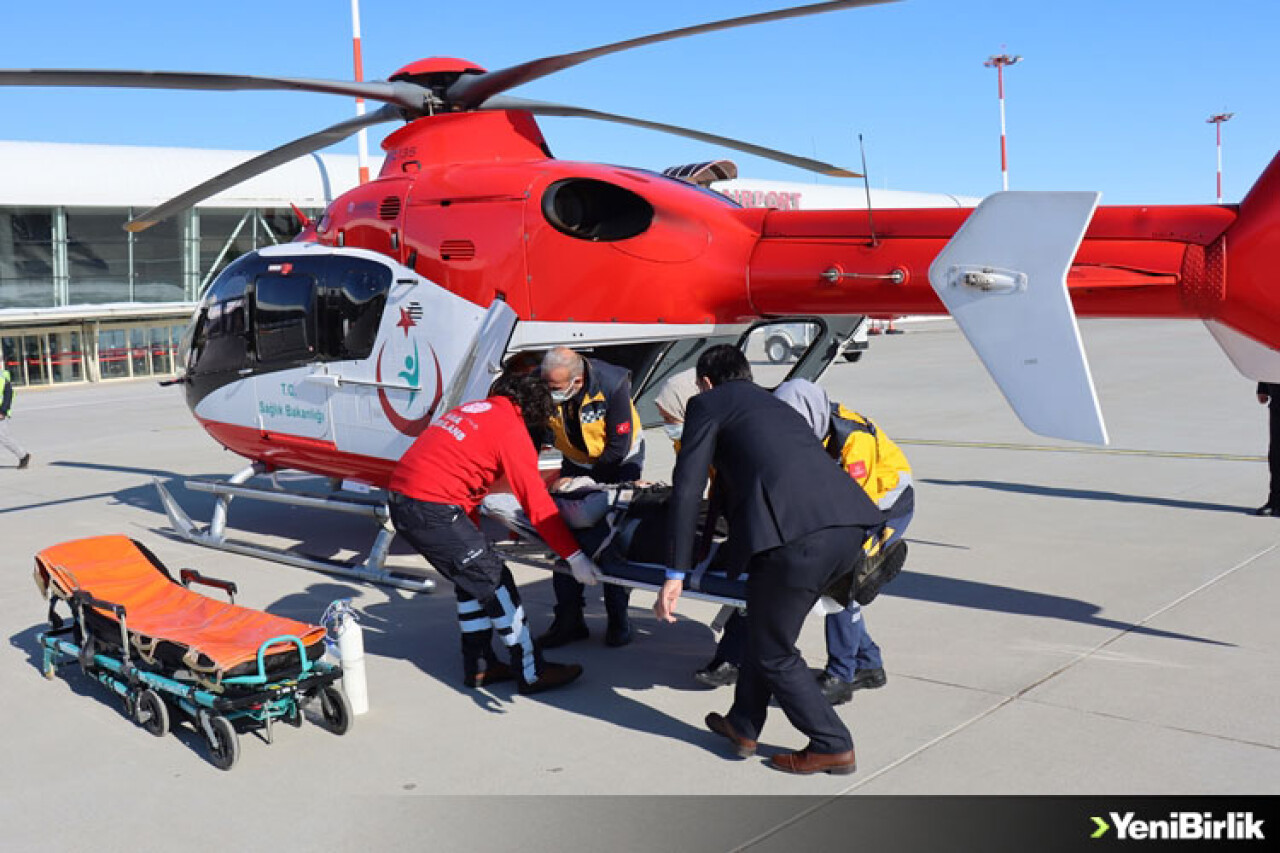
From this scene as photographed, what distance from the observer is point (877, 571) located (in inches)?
189

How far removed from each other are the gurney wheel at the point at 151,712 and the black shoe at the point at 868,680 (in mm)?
3220

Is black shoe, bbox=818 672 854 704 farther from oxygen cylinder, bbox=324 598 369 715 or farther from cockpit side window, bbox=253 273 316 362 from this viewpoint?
cockpit side window, bbox=253 273 316 362

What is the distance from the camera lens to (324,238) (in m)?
8.58

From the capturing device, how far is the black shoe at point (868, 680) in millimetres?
5469

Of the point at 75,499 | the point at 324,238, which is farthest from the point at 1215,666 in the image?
the point at 75,499

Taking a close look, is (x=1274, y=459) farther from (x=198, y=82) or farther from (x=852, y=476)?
(x=198, y=82)

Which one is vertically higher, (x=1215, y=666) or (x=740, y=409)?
(x=740, y=409)

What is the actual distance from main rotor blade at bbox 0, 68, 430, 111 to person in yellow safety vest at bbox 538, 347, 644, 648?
293 centimetres

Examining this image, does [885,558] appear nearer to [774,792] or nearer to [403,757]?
[774,792]

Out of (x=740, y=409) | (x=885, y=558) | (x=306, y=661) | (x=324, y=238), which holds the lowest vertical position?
(x=306, y=661)

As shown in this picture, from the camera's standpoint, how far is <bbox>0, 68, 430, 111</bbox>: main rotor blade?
675 cm

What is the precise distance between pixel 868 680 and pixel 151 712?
338 cm

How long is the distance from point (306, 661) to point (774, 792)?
7.13ft

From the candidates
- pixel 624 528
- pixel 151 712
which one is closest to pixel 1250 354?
pixel 624 528
